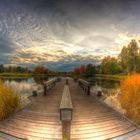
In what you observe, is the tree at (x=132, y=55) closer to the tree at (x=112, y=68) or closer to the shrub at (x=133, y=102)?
the tree at (x=112, y=68)

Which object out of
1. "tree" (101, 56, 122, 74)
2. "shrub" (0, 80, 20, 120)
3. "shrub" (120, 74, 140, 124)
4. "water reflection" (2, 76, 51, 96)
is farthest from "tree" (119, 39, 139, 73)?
"shrub" (0, 80, 20, 120)

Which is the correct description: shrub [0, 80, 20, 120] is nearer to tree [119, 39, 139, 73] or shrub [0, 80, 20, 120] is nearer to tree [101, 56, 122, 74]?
tree [119, 39, 139, 73]

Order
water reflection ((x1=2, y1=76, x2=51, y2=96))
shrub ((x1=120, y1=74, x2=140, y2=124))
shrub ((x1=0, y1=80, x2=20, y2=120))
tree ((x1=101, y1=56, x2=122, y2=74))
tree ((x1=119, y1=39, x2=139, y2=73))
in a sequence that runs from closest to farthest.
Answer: shrub ((x1=0, y1=80, x2=20, y2=120)) → shrub ((x1=120, y1=74, x2=140, y2=124)) → water reflection ((x1=2, y1=76, x2=51, y2=96)) → tree ((x1=119, y1=39, x2=139, y2=73)) → tree ((x1=101, y1=56, x2=122, y2=74))

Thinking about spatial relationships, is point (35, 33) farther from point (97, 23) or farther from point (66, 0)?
point (66, 0)

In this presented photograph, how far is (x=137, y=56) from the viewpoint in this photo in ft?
141

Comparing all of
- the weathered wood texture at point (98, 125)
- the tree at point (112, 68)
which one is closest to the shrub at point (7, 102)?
the weathered wood texture at point (98, 125)

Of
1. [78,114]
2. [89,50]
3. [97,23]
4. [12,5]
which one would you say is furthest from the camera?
[89,50]

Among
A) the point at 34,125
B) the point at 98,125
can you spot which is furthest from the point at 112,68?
the point at 34,125

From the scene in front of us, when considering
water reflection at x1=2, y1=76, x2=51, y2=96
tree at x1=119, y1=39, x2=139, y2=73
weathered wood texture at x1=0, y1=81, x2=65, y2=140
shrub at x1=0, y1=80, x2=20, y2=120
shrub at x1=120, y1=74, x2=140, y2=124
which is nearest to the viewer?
weathered wood texture at x1=0, y1=81, x2=65, y2=140

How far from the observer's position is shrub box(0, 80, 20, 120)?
706 cm

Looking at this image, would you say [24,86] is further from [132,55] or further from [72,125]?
[132,55]

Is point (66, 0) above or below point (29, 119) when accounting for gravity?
above

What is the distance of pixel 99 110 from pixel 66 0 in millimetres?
9777

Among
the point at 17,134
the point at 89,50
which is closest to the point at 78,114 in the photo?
the point at 17,134
